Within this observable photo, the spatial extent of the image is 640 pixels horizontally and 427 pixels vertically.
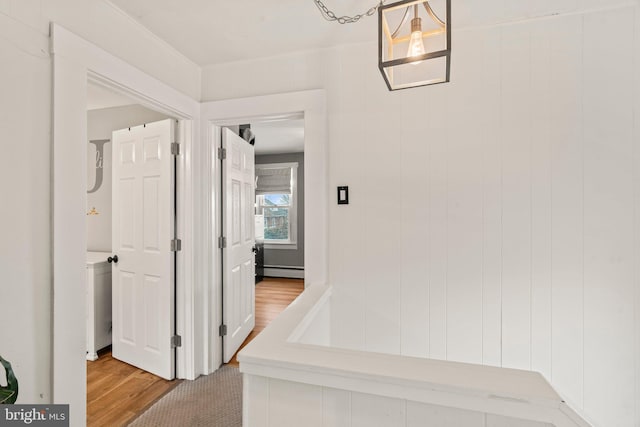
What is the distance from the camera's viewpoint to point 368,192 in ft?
6.58

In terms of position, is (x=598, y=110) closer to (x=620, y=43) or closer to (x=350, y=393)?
(x=620, y=43)

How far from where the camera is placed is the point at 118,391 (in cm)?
225

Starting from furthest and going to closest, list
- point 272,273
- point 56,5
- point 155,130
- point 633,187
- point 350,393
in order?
1. point 272,273
2. point 155,130
3. point 633,187
4. point 56,5
5. point 350,393

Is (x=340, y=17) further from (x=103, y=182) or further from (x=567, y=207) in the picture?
(x=103, y=182)

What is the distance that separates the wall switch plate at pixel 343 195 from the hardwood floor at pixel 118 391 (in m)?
1.85

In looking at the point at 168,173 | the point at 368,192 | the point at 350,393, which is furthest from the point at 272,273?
the point at 350,393

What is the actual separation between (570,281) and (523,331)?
375 millimetres

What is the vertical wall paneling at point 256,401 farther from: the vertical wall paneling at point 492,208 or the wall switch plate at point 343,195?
the vertical wall paneling at point 492,208

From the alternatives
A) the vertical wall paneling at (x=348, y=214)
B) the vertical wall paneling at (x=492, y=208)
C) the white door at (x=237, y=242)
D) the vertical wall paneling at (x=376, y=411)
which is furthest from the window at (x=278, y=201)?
the vertical wall paneling at (x=376, y=411)

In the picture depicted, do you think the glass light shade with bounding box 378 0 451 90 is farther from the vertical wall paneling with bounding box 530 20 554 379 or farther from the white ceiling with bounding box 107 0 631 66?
the vertical wall paneling with bounding box 530 20 554 379

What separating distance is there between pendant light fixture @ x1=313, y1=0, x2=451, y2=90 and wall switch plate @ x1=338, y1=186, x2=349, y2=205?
707 mm

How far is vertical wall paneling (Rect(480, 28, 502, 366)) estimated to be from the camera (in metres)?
1.80

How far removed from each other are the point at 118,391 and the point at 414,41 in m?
2.86

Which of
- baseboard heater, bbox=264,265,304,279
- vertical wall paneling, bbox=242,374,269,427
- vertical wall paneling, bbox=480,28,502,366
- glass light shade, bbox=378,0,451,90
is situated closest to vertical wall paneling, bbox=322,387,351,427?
vertical wall paneling, bbox=242,374,269,427
